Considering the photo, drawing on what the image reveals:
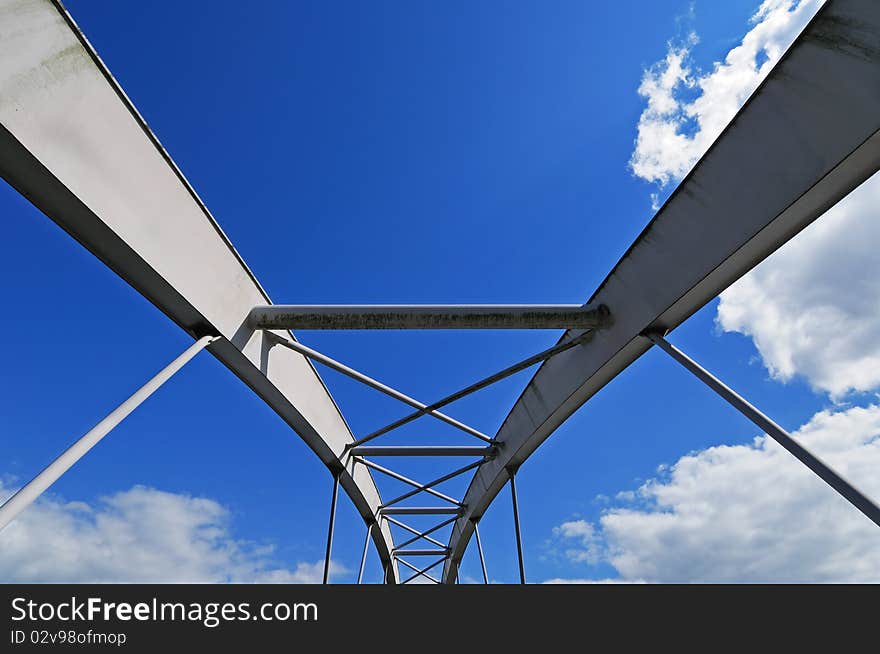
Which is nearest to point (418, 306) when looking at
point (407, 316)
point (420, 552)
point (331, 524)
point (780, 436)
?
point (407, 316)

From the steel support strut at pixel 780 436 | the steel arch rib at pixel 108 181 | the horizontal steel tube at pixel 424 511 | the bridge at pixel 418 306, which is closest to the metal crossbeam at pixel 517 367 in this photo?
the bridge at pixel 418 306

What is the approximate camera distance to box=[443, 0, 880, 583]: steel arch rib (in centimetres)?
374

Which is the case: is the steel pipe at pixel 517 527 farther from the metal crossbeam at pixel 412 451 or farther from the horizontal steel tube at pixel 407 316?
the horizontal steel tube at pixel 407 316

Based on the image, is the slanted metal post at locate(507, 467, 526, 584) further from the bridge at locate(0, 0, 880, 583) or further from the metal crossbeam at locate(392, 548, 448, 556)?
the metal crossbeam at locate(392, 548, 448, 556)

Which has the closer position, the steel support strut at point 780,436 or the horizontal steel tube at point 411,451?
the steel support strut at point 780,436

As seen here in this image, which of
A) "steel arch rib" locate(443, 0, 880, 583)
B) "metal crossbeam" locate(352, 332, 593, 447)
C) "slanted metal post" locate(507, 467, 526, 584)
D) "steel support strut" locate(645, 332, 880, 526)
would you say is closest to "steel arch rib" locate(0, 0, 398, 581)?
"metal crossbeam" locate(352, 332, 593, 447)

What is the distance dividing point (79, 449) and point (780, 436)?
6.39 metres

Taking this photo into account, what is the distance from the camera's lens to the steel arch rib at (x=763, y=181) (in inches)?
147

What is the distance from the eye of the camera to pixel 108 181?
4.54 meters

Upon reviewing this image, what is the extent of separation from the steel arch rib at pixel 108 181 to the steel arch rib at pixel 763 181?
550 cm

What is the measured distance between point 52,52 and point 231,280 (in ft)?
10.9
